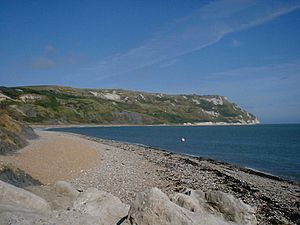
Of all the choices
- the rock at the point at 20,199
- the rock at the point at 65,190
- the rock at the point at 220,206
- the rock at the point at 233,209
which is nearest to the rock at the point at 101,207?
the rock at the point at 20,199

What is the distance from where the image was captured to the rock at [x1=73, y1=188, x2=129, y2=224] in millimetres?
8758

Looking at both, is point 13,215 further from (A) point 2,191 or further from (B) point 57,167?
(B) point 57,167

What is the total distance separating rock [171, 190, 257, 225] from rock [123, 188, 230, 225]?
3.69m

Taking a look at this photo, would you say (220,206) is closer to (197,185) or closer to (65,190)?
(65,190)

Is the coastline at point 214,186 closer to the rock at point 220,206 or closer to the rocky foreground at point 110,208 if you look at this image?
the rock at point 220,206

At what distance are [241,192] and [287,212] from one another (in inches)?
189

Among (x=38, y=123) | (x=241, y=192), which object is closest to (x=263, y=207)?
(x=241, y=192)

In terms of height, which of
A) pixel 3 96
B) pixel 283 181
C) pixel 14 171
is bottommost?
pixel 283 181

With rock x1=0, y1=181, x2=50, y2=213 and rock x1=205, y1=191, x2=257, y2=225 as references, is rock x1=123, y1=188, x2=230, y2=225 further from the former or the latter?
rock x1=205, y1=191, x2=257, y2=225

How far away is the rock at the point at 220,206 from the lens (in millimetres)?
11328

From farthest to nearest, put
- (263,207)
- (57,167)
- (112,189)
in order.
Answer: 1. (57,167)
2. (112,189)
3. (263,207)

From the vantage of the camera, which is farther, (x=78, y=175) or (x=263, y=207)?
(x=78, y=175)

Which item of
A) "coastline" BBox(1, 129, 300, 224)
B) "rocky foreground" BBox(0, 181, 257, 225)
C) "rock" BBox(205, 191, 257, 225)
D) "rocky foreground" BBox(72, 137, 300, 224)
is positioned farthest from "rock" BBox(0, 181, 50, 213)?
"coastline" BBox(1, 129, 300, 224)

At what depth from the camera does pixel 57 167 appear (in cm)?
2652
